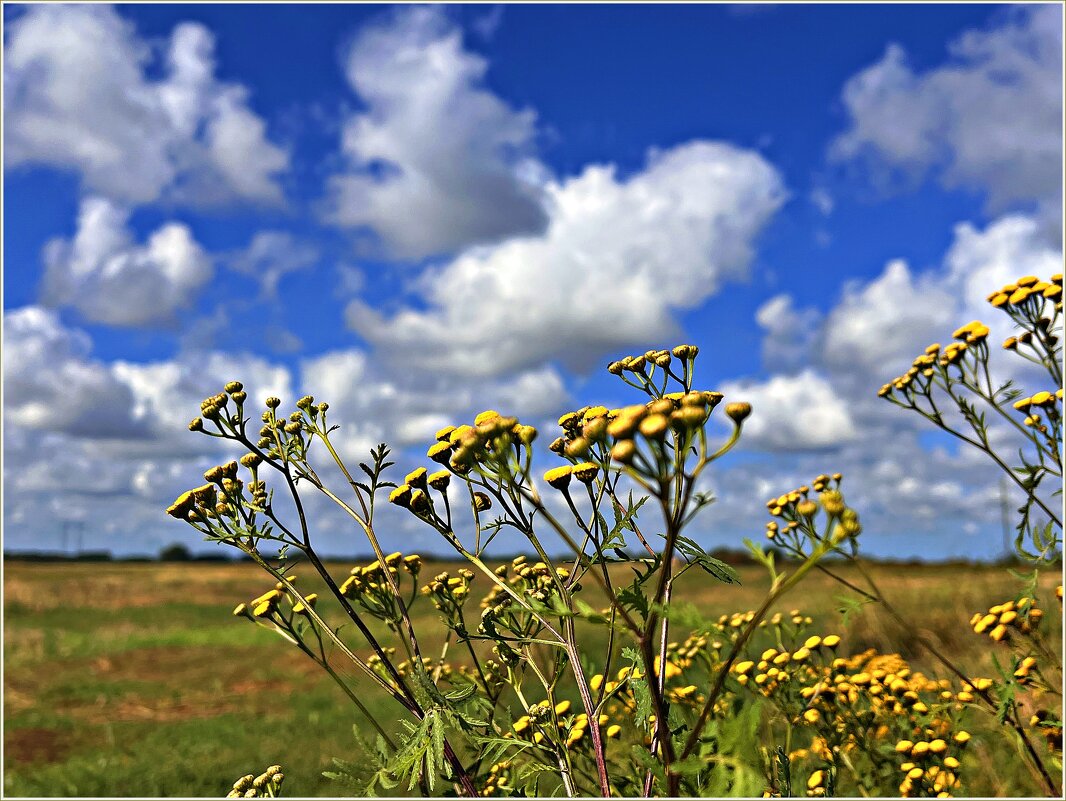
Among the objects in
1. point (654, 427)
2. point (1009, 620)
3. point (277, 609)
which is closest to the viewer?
point (654, 427)

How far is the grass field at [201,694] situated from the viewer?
9094 mm

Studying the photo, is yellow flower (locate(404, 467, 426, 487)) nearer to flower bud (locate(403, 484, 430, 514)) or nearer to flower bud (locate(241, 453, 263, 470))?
flower bud (locate(403, 484, 430, 514))

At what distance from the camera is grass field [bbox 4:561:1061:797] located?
9094 mm

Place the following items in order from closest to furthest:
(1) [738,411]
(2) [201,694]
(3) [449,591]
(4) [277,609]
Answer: (1) [738,411] < (4) [277,609] < (3) [449,591] < (2) [201,694]

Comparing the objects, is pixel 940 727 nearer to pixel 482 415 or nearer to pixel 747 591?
pixel 482 415

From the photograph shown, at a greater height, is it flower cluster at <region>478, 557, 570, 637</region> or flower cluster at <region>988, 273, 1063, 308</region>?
flower cluster at <region>988, 273, 1063, 308</region>

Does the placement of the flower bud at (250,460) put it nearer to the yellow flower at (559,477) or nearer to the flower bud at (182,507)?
the flower bud at (182,507)

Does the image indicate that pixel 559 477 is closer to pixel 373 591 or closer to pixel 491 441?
pixel 491 441

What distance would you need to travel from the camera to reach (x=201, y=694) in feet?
50.6

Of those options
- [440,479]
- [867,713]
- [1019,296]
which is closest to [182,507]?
[440,479]

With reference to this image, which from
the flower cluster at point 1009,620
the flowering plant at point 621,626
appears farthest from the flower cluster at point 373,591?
the flower cluster at point 1009,620

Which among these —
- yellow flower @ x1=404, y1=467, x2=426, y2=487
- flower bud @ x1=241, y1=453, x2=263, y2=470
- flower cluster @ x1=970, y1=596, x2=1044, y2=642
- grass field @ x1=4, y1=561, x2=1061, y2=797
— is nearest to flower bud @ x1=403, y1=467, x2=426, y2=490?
yellow flower @ x1=404, y1=467, x2=426, y2=487

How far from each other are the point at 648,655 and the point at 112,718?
14.7 metres

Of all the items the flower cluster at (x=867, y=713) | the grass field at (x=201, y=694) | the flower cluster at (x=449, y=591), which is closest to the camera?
the flower cluster at (x=449, y=591)
